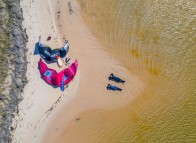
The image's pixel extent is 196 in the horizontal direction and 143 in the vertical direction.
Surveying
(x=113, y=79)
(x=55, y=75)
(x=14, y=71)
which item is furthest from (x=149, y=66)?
(x=14, y=71)

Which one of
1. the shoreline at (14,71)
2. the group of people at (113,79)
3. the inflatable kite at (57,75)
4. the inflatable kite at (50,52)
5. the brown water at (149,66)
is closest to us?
the shoreline at (14,71)

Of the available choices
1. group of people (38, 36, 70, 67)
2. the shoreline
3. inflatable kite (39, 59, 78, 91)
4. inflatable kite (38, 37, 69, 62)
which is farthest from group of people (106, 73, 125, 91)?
the shoreline

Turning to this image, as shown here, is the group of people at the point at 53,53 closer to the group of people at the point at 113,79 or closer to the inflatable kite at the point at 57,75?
the inflatable kite at the point at 57,75

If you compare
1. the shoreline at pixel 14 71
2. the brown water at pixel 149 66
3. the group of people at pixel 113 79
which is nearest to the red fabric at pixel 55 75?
the shoreline at pixel 14 71

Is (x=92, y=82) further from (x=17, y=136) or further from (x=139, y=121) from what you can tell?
(x=17, y=136)

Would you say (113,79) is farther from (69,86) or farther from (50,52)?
(50,52)

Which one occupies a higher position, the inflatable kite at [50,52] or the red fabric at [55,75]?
the inflatable kite at [50,52]
